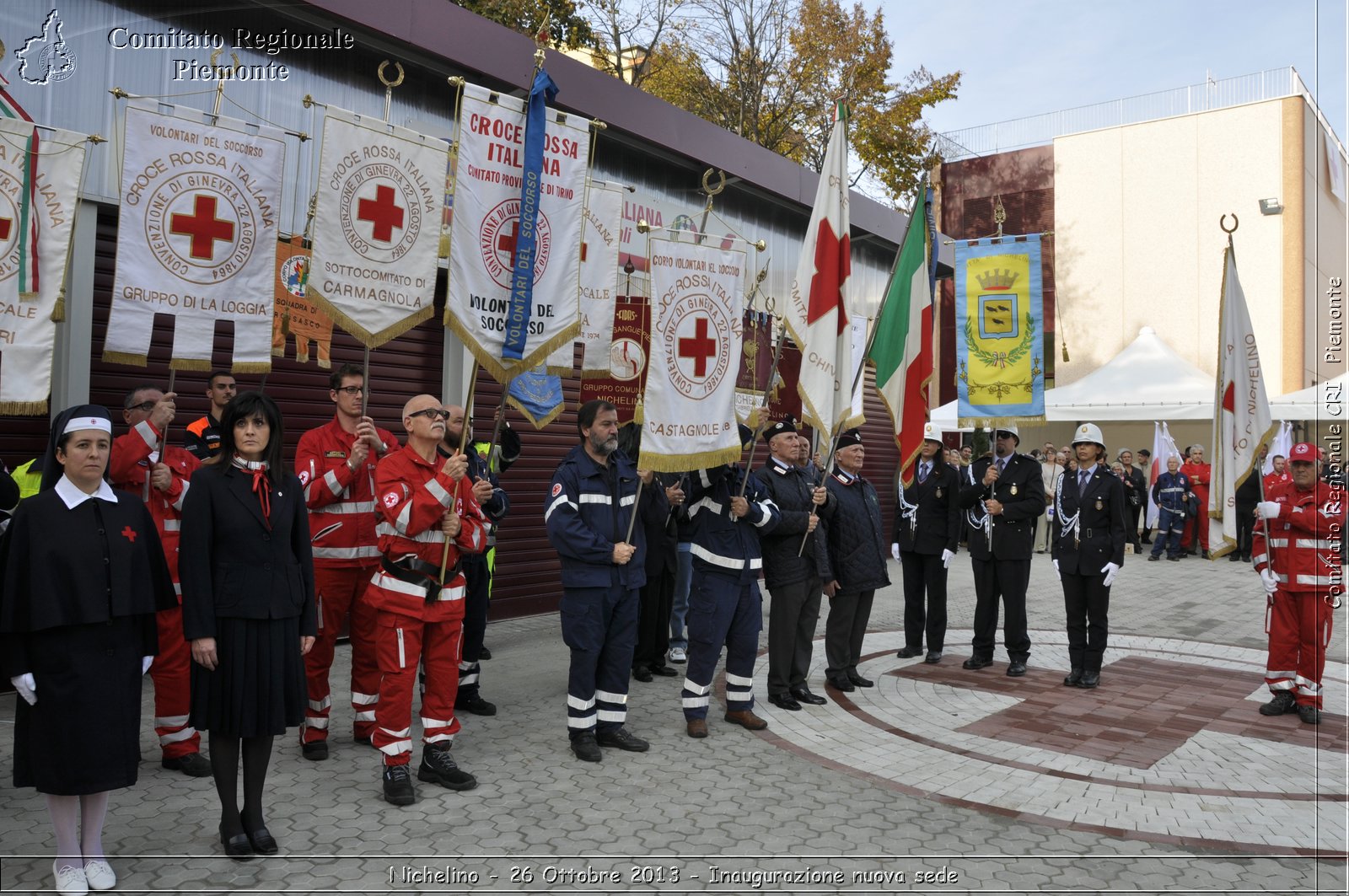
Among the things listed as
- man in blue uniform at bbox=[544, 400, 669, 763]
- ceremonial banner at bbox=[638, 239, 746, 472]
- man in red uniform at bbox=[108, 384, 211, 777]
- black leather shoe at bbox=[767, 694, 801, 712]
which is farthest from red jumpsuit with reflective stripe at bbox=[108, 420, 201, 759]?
black leather shoe at bbox=[767, 694, 801, 712]

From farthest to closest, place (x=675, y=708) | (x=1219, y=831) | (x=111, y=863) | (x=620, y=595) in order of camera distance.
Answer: (x=675, y=708) → (x=620, y=595) → (x=1219, y=831) → (x=111, y=863)

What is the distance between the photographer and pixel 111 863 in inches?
155

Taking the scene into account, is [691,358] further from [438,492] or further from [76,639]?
[76,639]

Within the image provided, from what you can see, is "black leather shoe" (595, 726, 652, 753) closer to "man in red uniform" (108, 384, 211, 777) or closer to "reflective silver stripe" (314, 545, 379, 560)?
"reflective silver stripe" (314, 545, 379, 560)

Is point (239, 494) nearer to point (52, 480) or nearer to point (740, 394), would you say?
point (52, 480)

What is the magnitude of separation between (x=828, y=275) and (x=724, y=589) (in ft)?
7.74

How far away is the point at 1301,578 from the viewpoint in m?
6.98

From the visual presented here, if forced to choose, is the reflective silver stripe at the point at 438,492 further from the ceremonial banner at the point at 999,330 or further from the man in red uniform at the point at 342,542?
the ceremonial banner at the point at 999,330

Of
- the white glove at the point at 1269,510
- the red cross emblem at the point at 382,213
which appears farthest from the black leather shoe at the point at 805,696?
the red cross emblem at the point at 382,213

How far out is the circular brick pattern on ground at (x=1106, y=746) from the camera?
16.3 ft

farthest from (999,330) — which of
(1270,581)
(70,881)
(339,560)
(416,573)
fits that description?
(70,881)

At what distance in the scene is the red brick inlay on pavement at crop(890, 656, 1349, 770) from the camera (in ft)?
20.7

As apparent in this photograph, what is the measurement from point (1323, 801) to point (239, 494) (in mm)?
5833

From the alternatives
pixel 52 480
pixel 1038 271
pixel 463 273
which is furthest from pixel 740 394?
pixel 52 480
